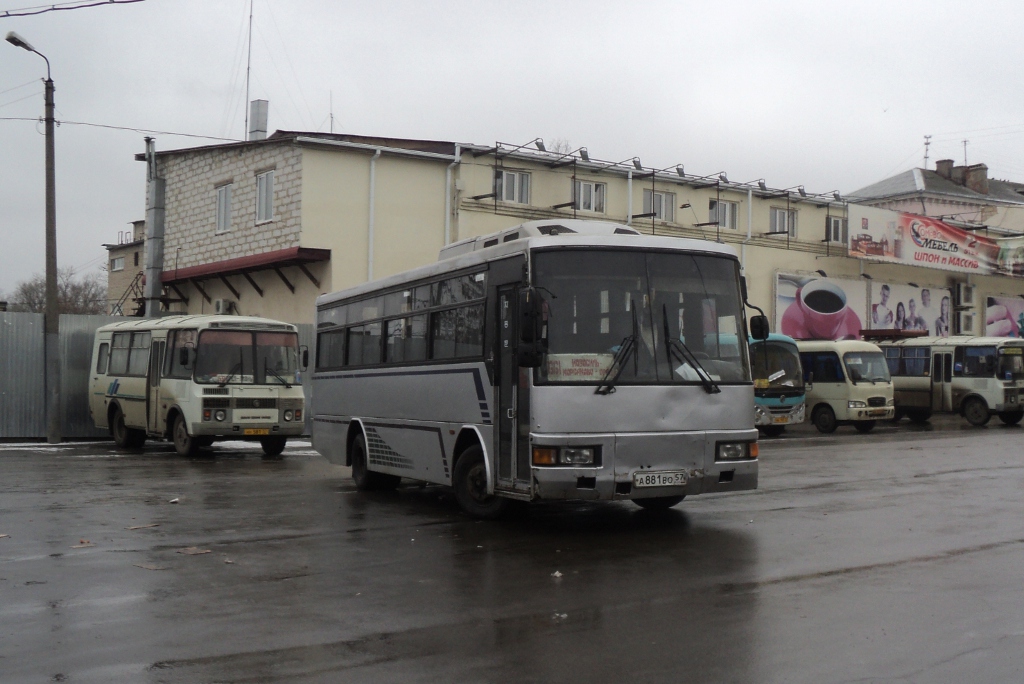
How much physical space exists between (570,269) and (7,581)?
18.5 ft

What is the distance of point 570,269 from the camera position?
10469mm

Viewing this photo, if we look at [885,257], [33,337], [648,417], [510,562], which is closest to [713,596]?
[510,562]

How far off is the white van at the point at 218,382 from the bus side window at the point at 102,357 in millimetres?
2145

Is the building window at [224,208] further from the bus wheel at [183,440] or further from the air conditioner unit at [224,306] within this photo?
the bus wheel at [183,440]

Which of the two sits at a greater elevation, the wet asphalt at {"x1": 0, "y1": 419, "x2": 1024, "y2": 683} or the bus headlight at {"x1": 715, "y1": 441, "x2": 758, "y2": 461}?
the bus headlight at {"x1": 715, "y1": 441, "x2": 758, "y2": 461}

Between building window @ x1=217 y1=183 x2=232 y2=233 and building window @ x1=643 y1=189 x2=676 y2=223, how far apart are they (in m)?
14.2

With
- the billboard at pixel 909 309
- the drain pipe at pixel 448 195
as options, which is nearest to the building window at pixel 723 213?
the billboard at pixel 909 309

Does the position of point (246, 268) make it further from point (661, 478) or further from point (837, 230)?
point (837, 230)

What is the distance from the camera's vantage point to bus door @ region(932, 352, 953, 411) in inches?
1341

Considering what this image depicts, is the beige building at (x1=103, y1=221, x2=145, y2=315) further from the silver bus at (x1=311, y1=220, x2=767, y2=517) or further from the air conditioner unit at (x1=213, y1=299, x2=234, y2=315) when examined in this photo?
the silver bus at (x1=311, y1=220, x2=767, y2=517)

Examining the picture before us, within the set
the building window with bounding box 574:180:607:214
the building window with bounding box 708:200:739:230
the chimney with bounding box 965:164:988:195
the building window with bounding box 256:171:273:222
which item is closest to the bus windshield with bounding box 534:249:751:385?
the building window with bounding box 256:171:273:222

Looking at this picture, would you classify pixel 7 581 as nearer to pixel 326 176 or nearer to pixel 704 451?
pixel 704 451

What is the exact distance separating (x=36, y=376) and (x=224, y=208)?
10815 mm

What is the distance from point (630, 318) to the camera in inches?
412
